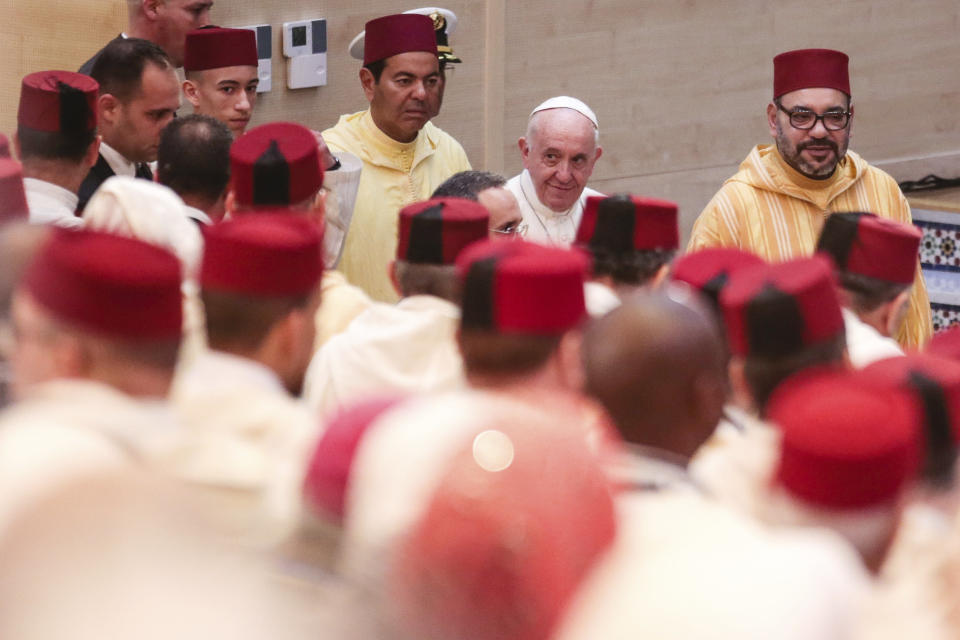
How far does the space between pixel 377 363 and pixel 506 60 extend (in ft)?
16.5

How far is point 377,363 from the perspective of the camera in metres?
3.61

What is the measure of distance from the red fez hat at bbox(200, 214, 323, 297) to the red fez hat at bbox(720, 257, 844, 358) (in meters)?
0.78

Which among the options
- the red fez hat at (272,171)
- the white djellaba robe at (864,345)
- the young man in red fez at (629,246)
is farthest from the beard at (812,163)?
the red fez hat at (272,171)

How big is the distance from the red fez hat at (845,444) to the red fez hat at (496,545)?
65 centimetres

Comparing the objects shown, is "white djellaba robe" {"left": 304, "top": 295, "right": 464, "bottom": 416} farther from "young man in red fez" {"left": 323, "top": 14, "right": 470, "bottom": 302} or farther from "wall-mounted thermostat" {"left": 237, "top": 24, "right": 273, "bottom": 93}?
"wall-mounted thermostat" {"left": 237, "top": 24, "right": 273, "bottom": 93}

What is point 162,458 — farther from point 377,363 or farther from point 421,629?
point 377,363

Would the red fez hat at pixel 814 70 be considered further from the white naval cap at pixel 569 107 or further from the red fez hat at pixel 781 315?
the red fez hat at pixel 781 315

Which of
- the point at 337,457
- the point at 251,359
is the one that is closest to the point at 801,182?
the point at 251,359

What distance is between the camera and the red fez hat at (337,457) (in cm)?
155

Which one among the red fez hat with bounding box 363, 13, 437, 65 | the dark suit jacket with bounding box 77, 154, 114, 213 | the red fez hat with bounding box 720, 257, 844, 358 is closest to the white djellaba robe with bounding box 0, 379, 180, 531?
the red fez hat with bounding box 720, 257, 844, 358

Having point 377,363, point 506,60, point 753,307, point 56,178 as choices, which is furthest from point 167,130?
point 506,60

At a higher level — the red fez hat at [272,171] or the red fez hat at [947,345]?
the red fez hat at [272,171]

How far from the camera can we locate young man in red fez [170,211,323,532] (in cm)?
234

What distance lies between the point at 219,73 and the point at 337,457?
4546mm
